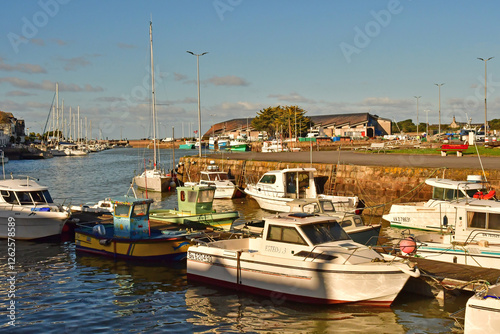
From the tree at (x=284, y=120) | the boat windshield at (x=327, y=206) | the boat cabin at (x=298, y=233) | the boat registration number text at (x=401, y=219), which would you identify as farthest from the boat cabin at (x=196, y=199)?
the tree at (x=284, y=120)

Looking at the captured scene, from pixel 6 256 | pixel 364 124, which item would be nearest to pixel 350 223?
pixel 6 256

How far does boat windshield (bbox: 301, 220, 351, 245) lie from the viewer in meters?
14.3

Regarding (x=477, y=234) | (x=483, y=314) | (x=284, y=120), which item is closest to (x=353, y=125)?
(x=284, y=120)

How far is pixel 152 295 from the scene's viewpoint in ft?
50.4

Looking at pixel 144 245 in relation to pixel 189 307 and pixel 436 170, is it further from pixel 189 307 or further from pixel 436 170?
pixel 436 170

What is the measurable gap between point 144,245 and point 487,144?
3729cm

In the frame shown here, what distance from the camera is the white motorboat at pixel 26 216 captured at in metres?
22.5

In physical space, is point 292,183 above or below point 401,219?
above

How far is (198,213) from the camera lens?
904 inches

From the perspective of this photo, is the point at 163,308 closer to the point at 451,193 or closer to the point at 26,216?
the point at 26,216

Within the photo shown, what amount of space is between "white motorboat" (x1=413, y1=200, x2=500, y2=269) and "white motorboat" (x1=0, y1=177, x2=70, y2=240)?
15.1 metres

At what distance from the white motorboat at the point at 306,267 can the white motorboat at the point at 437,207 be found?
963 cm

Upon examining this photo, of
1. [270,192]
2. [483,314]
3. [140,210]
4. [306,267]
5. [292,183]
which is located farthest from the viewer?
[270,192]

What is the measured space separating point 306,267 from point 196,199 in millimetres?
10319
